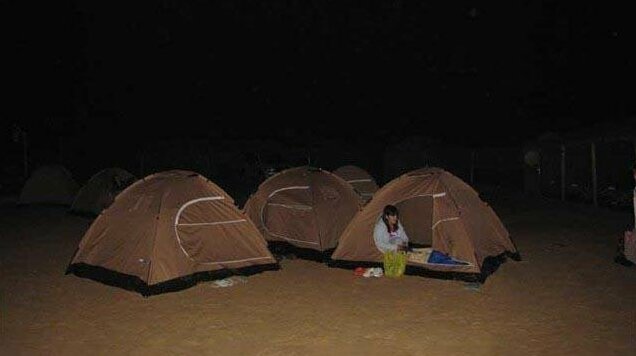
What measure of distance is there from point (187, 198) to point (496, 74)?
131ft

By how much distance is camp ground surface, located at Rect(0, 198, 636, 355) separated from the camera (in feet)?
18.9

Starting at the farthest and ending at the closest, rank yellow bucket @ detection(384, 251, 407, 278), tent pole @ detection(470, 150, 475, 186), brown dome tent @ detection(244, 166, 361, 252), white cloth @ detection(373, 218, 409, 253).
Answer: tent pole @ detection(470, 150, 475, 186) < brown dome tent @ detection(244, 166, 361, 252) < white cloth @ detection(373, 218, 409, 253) < yellow bucket @ detection(384, 251, 407, 278)

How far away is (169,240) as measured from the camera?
8312 millimetres

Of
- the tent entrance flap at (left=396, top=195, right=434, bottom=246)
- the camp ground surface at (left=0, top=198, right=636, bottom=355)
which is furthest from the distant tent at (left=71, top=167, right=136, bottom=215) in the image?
the tent entrance flap at (left=396, top=195, right=434, bottom=246)

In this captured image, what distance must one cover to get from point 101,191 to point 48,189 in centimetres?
440

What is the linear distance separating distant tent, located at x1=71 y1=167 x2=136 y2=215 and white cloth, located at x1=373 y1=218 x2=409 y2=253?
9822 millimetres

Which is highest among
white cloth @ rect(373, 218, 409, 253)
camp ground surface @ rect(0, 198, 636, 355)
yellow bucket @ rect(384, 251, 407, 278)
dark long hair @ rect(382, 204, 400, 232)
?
dark long hair @ rect(382, 204, 400, 232)

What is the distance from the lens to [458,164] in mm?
34250

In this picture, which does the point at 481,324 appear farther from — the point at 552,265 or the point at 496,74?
the point at 496,74

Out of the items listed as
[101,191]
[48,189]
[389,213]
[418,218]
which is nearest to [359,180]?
[418,218]

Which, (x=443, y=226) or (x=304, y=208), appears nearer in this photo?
(x=443, y=226)

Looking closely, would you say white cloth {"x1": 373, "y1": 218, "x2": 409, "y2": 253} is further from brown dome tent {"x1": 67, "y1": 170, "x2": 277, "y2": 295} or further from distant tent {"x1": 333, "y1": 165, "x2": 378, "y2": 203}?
distant tent {"x1": 333, "y1": 165, "x2": 378, "y2": 203}

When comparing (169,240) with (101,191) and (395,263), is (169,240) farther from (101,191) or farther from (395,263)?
(101,191)

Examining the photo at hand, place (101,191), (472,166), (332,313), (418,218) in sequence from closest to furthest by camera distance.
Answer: (332,313) → (418,218) → (101,191) → (472,166)
